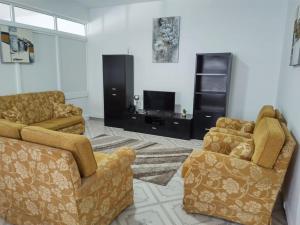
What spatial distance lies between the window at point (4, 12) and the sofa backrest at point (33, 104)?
1.40m

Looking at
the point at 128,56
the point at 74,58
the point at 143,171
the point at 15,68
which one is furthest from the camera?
the point at 74,58

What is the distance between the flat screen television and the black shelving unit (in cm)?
59

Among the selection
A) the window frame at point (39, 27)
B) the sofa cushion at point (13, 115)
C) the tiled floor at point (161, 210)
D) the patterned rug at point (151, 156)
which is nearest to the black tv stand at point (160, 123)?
the patterned rug at point (151, 156)

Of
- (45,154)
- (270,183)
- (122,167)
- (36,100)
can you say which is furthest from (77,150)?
(36,100)

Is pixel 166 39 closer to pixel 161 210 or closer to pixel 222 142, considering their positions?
pixel 222 142

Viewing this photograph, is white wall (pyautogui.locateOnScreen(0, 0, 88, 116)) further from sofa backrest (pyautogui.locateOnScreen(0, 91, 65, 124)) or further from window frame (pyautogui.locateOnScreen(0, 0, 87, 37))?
Result: sofa backrest (pyautogui.locateOnScreen(0, 91, 65, 124))

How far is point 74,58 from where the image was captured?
5.31 m

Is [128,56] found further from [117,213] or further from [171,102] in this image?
[117,213]

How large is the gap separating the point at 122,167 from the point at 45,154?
2.26ft

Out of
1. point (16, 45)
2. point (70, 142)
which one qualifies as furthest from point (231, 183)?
point (16, 45)

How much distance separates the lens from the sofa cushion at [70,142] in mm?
1428

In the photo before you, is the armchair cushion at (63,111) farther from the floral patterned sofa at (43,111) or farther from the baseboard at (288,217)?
the baseboard at (288,217)

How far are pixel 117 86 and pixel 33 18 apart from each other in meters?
2.17

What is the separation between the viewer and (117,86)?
5.00m
